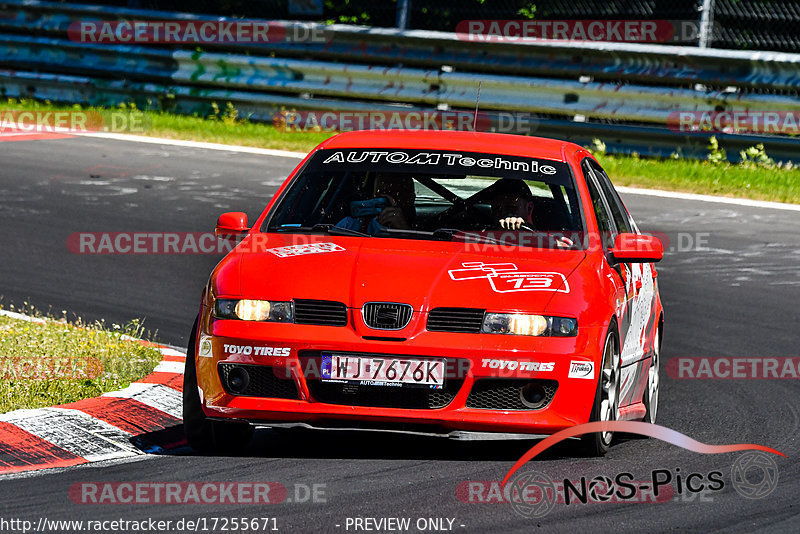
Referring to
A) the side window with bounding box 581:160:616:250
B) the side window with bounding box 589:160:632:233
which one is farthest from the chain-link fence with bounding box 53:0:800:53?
the side window with bounding box 581:160:616:250

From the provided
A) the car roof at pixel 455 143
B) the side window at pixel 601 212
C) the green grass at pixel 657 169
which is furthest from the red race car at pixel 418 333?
the green grass at pixel 657 169

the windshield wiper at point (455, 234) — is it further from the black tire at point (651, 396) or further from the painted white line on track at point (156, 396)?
the painted white line on track at point (156, 396)

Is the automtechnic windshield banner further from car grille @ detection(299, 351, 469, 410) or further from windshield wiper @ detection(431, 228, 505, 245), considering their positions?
car grille @ detection(299, 351, 469, 410)

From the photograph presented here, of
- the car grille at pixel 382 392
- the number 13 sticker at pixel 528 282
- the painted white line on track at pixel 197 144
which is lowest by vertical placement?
the car grille at pixel 382 392

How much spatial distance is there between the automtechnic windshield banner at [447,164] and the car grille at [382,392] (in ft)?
5.10

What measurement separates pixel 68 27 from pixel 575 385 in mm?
14718

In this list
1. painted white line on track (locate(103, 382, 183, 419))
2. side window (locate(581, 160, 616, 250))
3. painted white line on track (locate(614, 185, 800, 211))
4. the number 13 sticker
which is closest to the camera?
the number 13 sticker

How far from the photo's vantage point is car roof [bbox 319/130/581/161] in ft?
23.5

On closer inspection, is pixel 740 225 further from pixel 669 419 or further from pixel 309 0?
pixel 309 0

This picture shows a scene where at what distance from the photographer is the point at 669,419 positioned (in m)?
7.29

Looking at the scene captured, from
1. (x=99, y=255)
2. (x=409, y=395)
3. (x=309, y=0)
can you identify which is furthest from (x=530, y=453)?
(x=309, y=0)

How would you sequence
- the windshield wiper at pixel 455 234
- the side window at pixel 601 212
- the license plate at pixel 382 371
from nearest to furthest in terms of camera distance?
the license plate at pixel 382 371 → the windshield wiper at pixel 455 234 → the side window at pixel 601 212

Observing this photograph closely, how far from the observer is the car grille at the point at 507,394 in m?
5.66

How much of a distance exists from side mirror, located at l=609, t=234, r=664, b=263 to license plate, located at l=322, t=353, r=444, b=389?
133 cm
